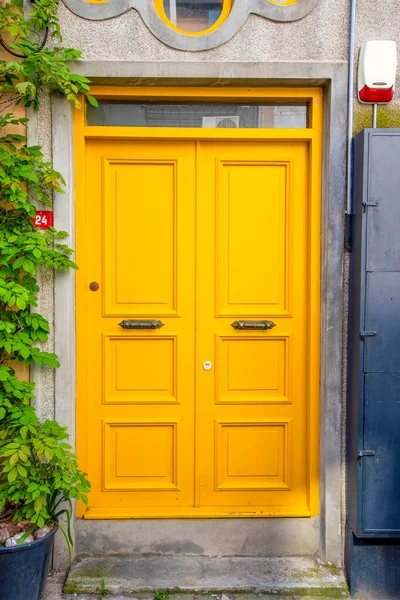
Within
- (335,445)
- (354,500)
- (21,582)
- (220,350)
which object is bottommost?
(21,582)

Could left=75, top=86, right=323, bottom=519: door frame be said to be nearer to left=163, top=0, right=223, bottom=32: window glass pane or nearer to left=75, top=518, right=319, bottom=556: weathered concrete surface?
left=75, top=518, right=319, bottom=556: weathered concrete surface

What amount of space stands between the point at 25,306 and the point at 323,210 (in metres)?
1.86

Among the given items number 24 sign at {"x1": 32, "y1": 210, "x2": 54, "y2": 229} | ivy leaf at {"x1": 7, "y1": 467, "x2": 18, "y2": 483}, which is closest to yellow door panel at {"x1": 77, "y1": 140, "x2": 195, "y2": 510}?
number 24 sign at {"x1": 32, "y1": 210, "x2": 54, "y2": 229}

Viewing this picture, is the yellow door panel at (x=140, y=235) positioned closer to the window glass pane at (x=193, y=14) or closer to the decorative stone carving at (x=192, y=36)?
the decorative stone carving at (x=192, y=36)

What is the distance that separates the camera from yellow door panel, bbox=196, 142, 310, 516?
3.74 meters

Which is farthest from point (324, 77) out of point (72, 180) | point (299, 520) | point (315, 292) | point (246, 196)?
point (299, 520)

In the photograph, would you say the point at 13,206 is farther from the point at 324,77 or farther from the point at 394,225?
the point at 394,225

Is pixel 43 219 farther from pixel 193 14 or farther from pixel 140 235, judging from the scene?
pixel 193 14

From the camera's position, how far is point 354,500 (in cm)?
345

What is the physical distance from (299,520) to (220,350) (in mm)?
1183

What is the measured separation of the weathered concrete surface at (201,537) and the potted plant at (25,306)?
262 millimetres

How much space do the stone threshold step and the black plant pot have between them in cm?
29

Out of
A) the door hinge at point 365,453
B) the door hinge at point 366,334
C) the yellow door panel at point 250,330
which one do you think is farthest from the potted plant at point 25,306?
the door hinge at point 366,334

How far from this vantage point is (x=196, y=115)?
3697 mm
